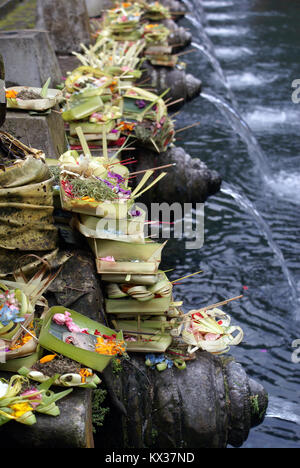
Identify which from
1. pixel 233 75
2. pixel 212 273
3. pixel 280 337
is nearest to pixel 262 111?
pixel 233 75

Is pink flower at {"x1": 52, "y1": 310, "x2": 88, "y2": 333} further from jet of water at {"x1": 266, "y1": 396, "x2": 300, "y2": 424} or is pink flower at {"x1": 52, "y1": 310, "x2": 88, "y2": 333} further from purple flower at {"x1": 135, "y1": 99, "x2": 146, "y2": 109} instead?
purple flower at {"x1": 135, "y1": 99, "x2": 146, "y2": 109}

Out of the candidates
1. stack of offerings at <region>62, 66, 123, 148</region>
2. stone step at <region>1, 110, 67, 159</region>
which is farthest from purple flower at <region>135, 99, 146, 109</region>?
stone step at <region>1, 110, 67, 159</region>

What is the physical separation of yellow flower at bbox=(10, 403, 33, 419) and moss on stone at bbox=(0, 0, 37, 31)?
580 cm

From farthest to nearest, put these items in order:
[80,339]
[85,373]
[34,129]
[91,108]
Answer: [91,108]
[34,129]
[80,339]
[85,373]

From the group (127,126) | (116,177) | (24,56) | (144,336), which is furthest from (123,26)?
(144,336)

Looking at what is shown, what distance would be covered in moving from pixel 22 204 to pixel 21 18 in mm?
5191

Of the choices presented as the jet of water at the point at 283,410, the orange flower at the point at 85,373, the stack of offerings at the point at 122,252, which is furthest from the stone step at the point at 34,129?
the jet of water at the point at 283,410

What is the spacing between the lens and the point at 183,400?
387 cm

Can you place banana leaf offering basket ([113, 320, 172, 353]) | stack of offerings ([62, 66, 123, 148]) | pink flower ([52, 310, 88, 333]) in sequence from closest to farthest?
pink flower ([52, 310, 88, 333]), banana leaf offering basket ([113, 320, 172, 353]), stack of offerings ([62, 66, 123, 148])

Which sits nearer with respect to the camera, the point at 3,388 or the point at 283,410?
the point at 3,388

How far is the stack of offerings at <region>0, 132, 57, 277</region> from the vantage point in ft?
11.7

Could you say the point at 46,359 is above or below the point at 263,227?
above

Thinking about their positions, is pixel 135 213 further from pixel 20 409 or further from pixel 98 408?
pixel 20 409

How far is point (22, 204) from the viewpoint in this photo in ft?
11.8
